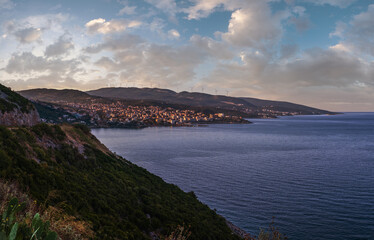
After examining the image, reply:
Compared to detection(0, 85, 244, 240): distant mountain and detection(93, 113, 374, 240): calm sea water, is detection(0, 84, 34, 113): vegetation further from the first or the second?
detection(93, 113, 374, 240): calm sea water

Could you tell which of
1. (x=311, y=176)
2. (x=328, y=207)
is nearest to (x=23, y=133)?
(x=328, y=207)

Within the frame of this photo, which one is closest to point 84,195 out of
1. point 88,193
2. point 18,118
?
point 88,193

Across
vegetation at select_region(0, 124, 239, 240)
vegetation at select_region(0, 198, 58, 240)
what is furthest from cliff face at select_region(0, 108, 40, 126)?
vegetation at select_region(0, 198, 58, 240)

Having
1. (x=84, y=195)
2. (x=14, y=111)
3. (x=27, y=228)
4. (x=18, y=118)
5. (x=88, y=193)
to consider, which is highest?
(x=14, y=111)

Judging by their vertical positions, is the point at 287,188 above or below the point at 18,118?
below

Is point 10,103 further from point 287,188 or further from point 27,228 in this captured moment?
point 287,188

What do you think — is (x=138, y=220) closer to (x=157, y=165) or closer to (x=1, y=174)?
(x=1, y=174)
